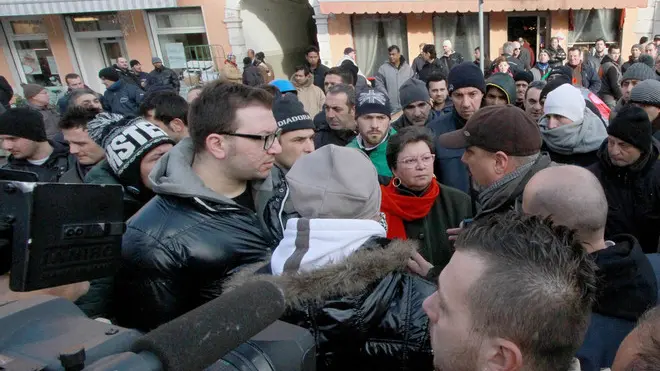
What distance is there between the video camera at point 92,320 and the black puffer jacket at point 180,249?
0.42 m

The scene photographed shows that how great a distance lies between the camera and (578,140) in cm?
272

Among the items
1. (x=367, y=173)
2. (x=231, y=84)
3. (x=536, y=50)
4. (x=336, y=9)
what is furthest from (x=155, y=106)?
(x=536, y=50)

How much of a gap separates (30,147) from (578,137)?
3860mm

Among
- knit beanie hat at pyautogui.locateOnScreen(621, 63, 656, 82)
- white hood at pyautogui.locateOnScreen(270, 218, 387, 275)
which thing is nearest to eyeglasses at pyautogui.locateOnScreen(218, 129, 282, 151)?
white hood at pyautogui.locateOnScreen(270, 218, 387, 275)

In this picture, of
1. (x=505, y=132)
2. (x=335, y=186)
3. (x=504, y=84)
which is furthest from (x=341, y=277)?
(x=504, y=84)

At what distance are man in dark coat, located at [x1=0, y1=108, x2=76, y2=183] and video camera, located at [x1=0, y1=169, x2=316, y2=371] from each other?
8.76ft

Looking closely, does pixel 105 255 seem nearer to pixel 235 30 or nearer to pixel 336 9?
pixel 336 9

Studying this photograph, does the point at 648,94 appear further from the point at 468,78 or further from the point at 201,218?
the point at 201,218

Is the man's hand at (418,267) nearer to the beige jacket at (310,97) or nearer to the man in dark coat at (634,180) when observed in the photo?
the man in dark coat at (634,180)

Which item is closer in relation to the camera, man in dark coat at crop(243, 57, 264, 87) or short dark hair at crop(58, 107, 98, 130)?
short dark hair at crop(58, 107, 98, 130)

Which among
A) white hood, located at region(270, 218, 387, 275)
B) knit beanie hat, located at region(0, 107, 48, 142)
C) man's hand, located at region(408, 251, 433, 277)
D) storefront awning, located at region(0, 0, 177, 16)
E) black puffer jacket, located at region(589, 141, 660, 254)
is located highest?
storefront awning, located at region(0, 0, 177, 16)

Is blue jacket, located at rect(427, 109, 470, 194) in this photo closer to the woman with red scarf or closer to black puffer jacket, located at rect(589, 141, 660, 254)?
the woman with red scarf

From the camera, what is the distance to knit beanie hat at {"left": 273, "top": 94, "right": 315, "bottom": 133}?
260 centimetres

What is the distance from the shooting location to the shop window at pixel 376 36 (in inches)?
449
